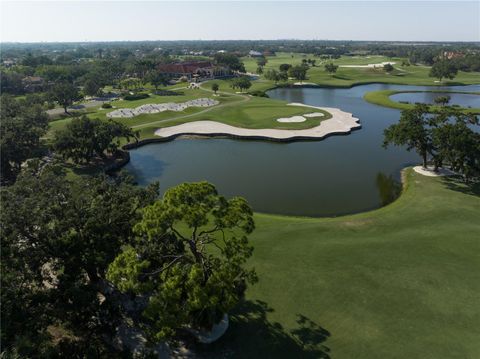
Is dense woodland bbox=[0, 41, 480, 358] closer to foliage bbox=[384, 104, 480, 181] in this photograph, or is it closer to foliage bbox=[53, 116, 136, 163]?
foliage bbox=[53, 116, 136, 163]

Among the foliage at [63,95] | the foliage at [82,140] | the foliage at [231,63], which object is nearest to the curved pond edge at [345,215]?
the foliage at [82,140]

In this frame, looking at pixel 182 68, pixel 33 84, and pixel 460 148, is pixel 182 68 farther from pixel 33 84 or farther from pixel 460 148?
pixel 460 148

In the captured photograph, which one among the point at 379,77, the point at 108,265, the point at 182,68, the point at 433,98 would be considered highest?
the point at 182,68

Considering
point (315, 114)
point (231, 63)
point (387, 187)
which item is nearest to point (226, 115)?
point (315, 114)

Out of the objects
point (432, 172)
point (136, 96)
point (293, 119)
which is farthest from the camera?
point (136, 96)

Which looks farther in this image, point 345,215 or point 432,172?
point 432,172

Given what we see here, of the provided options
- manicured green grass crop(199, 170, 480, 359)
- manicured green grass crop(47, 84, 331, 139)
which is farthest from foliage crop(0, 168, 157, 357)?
manicured green grass crop(47, 84, 331, 139)
